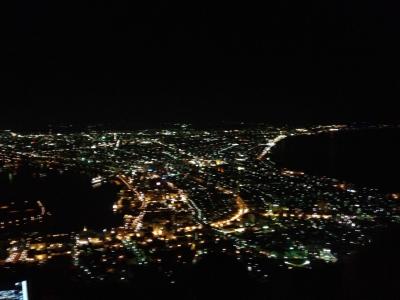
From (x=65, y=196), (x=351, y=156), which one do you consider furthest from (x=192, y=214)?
(x=351, y=156)

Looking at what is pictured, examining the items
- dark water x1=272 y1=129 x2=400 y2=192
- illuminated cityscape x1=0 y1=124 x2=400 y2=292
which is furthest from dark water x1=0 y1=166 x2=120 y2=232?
dark water x1=272 y1=129 x2=400 y2=192

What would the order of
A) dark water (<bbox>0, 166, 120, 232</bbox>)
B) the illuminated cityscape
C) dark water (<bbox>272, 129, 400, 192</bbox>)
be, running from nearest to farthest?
the illuminated cityscape
dark water (<bbox>0, 166, 120, 232</bbox>)
dark water (<bbox>272, 129, 400, 192</bbox>)

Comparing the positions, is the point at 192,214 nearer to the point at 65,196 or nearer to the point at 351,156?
the point at 65,196

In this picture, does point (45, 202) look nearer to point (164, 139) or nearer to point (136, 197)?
point (136, 197)

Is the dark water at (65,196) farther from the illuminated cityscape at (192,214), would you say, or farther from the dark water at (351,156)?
the dark water at (351,156)

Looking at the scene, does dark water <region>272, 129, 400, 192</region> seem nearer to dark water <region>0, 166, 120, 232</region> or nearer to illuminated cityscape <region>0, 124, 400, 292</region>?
illuminated cityscape <region>0, 124, 400, 292</region>

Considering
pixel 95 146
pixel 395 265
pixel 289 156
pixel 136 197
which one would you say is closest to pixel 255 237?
pixel 136 197
